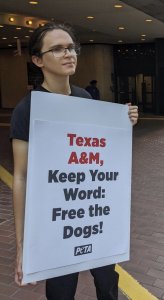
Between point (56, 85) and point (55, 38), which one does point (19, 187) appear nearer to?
point (56, 85)

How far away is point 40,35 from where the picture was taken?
188cm

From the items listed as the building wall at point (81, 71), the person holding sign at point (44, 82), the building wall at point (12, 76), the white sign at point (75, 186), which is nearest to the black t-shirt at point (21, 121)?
the person holding sign at point (44, 82)

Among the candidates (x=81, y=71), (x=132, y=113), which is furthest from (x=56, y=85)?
(x=81, y=71)

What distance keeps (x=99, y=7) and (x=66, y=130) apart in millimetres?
9211

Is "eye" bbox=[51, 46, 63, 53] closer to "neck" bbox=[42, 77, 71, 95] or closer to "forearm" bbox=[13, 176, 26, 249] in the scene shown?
"neck" bbox=[42, 77, 71, 95]

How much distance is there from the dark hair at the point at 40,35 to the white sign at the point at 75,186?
30 centimetres

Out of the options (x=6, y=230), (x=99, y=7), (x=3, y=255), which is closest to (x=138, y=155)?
(x=99, y=7)

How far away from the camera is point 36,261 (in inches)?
68.1

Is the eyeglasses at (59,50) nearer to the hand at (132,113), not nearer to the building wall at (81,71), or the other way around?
the hand at (132,113)

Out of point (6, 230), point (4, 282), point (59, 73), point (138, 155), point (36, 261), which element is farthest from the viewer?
point (138, 155)

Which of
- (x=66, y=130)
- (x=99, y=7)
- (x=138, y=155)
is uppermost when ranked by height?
(x=99, y=7)

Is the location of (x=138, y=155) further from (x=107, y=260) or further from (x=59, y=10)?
(x=107, y=260)

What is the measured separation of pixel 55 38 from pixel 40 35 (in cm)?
8

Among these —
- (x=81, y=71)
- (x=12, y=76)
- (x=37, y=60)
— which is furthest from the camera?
(x=12, y=76)
